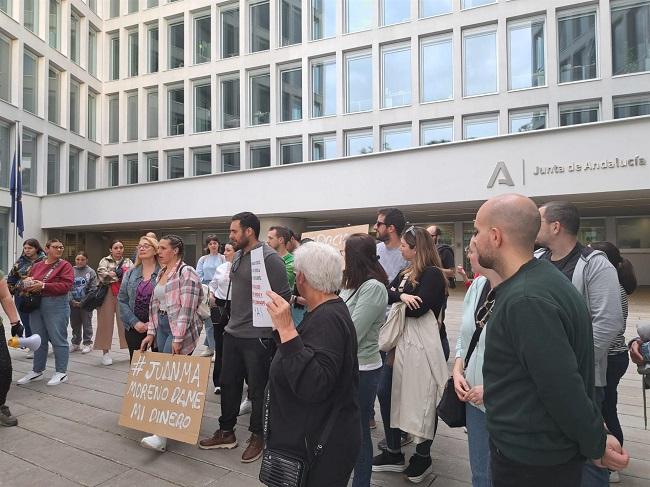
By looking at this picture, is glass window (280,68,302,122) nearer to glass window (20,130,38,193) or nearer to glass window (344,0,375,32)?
glass window (344,0,375,32)

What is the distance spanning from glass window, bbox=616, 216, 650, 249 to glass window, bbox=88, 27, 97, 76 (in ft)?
96.2

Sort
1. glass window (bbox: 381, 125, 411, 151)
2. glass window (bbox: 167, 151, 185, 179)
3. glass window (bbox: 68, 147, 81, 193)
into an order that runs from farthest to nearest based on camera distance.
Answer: glass window (bbox: 167, 151, 185, 179) → glass window (bbox: 68, 147, 81, 193) → glass window (bbox: 381, 125, 411, 151)

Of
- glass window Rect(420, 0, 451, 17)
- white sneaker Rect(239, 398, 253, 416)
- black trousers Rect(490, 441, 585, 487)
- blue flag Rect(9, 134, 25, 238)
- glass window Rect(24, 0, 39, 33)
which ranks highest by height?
glass window Rect(24, 0, 39, 33)

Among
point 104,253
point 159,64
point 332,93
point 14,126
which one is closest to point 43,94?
point 14,126

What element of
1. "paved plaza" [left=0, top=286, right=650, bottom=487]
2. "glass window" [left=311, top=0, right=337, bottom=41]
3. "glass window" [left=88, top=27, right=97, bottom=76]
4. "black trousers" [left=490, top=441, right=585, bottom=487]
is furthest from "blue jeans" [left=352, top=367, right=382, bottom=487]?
"glass window" [left=88, top=27, right=97, bottom=76]

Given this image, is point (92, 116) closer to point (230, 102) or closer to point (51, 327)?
point (230, 102)

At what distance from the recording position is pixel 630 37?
17969mm

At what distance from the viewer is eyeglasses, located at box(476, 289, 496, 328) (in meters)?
2.34

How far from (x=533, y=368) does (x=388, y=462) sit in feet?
7.94

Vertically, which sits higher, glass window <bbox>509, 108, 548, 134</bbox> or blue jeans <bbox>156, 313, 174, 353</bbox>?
glass window <bbox>509, 108, 548, 134</bbox>

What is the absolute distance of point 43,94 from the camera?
2294cm

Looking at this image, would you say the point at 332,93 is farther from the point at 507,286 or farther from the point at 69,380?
the point at 507,286

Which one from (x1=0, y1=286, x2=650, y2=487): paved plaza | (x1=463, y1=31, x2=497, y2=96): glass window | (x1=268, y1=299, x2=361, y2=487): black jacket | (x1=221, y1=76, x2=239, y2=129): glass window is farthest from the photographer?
(x1=221, y1=76, x2=239, y2=129): glass window

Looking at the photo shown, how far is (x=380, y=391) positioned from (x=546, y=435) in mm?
2191
